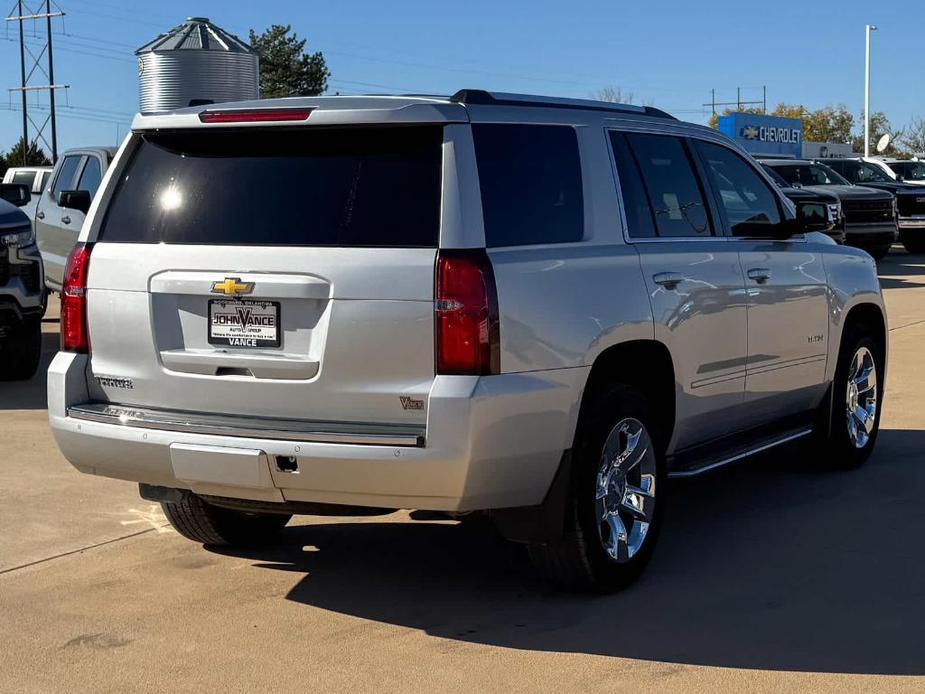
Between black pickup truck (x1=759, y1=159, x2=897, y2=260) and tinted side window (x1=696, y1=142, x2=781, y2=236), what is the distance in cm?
1682

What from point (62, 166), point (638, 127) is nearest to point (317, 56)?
point (62, 166)

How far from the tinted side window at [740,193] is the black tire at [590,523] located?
146 cm

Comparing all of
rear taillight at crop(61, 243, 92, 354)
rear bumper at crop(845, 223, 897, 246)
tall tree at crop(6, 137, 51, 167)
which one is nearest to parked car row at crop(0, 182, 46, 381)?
rear taillight at crop(61, 243, 92, 354)

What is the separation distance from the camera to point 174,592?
554 cm

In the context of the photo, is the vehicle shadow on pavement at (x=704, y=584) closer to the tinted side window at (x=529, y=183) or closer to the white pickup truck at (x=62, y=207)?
the tinted side window at (x=529, y=183)

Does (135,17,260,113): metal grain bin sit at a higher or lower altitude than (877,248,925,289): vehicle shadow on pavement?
higher

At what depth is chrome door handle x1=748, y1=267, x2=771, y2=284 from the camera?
255 inches

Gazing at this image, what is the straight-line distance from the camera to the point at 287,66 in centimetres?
8594

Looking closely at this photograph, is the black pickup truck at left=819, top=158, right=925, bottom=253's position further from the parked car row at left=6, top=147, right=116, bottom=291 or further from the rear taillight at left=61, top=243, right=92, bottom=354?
the rear taillight at left=61, top=243, right=92, bottom=354

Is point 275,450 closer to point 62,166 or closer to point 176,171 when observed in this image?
point 176,171

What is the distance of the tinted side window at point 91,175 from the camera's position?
46.9ft

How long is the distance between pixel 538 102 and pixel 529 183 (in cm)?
42

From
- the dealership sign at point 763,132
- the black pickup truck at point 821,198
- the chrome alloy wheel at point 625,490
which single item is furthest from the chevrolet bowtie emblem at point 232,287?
the dealership sign at point 763,132

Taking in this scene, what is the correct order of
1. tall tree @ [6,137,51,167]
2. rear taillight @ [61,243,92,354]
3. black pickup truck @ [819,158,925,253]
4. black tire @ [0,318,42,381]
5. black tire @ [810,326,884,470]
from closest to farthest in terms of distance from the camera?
rear taillight @ [61,243,92,354] → black tire @ [810,326,884,470] → black tire @ [0,318,42,381] → black pickup truck @ [819,158,925,253] → tall tree @ [6,137,51,167]
